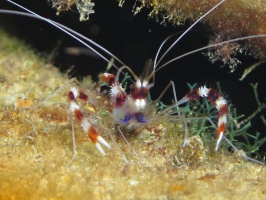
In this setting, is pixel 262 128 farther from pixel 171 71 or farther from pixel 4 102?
pixel 4 102

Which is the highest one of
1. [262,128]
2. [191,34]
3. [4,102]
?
[191,34]

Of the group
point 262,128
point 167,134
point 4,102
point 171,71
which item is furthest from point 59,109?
point 262,128

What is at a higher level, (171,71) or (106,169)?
(171,71)

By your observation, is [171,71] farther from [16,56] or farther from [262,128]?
[16,56]

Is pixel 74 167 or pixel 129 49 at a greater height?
pixel 129 49

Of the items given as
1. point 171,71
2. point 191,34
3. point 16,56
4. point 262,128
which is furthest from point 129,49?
point 262,128

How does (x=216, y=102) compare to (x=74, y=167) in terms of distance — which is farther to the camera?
(x=216, y=102)

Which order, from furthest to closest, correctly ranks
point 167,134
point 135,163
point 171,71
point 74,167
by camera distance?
point 171,71
point 167,134
point 135,163
point 74,167

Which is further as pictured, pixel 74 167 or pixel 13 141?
pixel 13 141

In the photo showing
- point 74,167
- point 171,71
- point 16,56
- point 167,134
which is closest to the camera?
point 74,167
